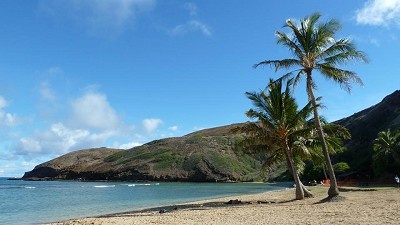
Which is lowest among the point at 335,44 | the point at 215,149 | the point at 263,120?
the point at 263,120

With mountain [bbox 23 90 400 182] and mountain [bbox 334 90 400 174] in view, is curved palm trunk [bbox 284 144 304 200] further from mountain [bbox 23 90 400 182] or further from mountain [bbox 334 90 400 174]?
mountain [bbox 23 90 400 182]

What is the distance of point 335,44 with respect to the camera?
24.1m

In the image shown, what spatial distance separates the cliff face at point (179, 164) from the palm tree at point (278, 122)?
369ft

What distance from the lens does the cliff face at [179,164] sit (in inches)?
5787

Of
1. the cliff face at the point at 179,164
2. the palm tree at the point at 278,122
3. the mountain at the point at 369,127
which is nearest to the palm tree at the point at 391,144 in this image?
the mountain at the point at 369,127

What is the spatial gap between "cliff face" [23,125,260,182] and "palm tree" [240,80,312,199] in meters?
112

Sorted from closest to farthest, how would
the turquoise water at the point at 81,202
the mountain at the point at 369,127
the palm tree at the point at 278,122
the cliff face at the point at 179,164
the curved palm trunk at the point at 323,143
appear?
the curved palm trunk at the point at 323,143, the palm tree at the point at 278,122, the turquoise water at the point at 81,202, the mountain at the point at 369,127, the cliff face at the point at 179,164

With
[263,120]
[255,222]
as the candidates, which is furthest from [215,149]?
[255,222]

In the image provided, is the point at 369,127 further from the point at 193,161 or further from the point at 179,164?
the point at 179,164

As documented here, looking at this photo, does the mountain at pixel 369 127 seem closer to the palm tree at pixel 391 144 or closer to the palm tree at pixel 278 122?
the palm tree at pixel 391 144

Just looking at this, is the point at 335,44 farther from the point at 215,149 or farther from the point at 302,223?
the point at 215,149

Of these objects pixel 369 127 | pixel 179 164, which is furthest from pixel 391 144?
pixel 179 164

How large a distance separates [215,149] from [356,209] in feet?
495

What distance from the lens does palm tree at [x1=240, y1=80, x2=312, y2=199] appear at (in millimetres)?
26531
